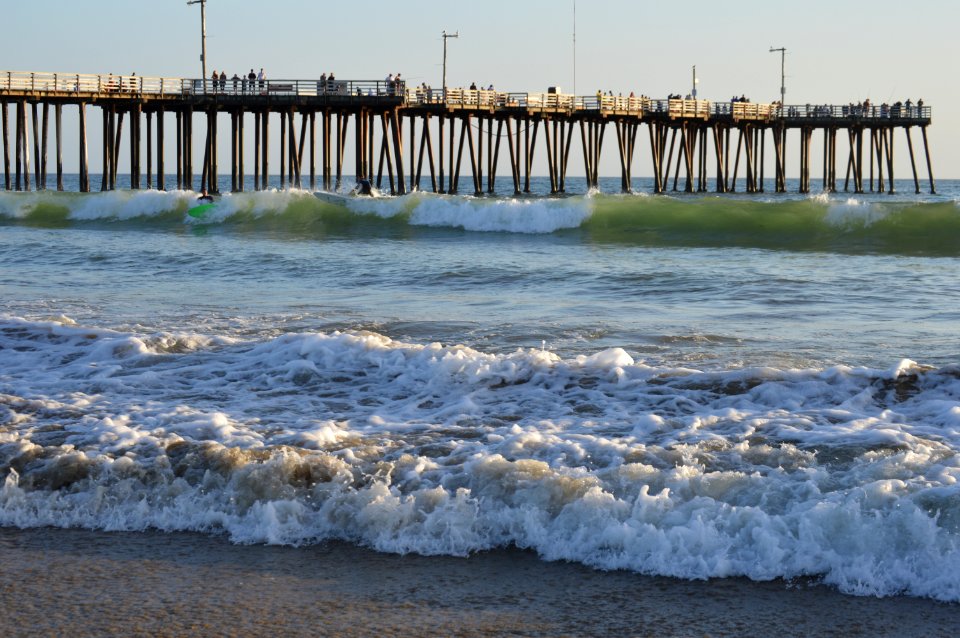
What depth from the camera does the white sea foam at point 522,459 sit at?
196 inches

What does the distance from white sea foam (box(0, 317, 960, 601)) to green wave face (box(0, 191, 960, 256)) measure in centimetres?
1581

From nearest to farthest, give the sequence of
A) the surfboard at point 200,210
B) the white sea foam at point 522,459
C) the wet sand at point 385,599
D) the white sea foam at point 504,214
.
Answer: the wet sand at point 385,599 → the white sea foam at point 522,459 → the white sea foam at point 504,214 → the surfboard at point 200,210

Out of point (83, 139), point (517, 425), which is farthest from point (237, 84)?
point (517, 425)

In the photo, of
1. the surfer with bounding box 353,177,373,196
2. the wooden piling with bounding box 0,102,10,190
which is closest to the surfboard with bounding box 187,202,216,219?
the surfer with bounding box 353,177,373,196

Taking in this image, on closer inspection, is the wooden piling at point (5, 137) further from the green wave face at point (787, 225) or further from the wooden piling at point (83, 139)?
the green wave face at point (787, 225)

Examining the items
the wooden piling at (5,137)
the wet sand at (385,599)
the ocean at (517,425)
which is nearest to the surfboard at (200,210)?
the wooden piling at (5,137)

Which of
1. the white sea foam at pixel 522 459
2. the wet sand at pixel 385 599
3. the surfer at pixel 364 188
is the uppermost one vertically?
the surfer at pixel 364 188

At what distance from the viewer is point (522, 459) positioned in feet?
19.4

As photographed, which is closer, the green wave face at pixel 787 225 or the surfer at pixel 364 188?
the green wave face at pixel 787 225

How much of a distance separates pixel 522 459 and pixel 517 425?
726 millimetres

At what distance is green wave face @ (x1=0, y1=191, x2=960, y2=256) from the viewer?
24734 mm

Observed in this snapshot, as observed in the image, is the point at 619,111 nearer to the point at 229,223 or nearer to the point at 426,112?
the point at 426,112

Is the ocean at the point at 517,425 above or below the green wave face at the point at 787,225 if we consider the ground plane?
below

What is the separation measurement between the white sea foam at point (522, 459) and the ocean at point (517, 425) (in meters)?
0.02
